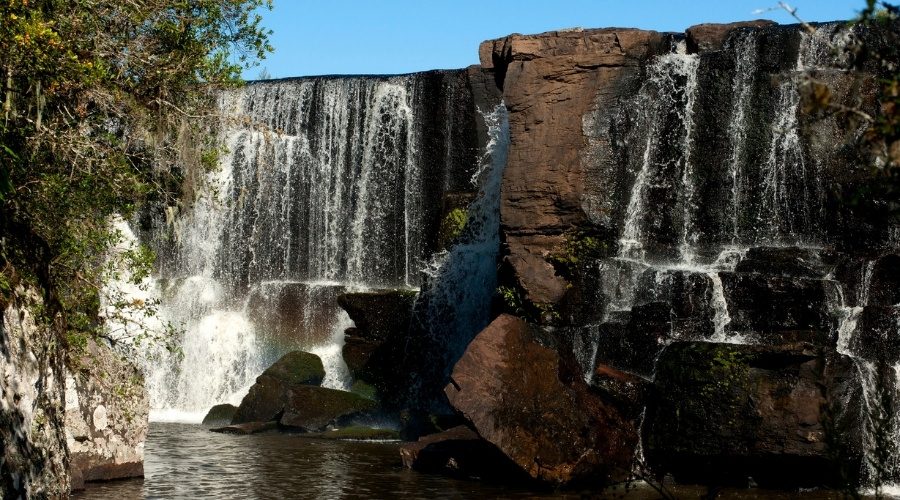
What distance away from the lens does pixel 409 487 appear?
52.2 feet

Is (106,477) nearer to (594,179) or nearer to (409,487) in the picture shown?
(409,487)

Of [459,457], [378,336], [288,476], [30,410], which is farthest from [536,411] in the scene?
[378,336]

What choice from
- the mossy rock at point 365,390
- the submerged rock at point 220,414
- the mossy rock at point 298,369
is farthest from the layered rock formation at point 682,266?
the submerged rock at point 220,414

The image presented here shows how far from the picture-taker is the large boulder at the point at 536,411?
1562 centimetres

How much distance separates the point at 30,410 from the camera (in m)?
11.0

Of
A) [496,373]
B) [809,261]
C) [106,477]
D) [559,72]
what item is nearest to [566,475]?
[496,373]

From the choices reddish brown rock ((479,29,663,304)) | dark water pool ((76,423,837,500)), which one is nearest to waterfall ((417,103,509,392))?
reddish brown rock ((479,29,663,304))

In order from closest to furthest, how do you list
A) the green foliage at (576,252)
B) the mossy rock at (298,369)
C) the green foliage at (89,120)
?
1. the green foliage at (89,120)
2. the green foliage at (576,252)
3. the mossy rock at (298,369)

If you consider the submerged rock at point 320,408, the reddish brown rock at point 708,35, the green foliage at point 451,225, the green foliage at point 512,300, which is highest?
the reddish brown rock at point 708,35

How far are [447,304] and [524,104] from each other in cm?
576

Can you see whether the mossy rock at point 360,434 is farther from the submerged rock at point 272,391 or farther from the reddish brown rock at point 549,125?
the reddish brown rock at point 549,125

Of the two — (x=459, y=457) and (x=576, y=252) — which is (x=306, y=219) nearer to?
(x=576, y=252)

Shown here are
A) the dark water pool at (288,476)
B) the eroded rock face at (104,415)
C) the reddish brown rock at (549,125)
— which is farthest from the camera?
the reddish brown rock at (549,125)

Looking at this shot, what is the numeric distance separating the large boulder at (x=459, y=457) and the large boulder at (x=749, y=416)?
7.16ft
